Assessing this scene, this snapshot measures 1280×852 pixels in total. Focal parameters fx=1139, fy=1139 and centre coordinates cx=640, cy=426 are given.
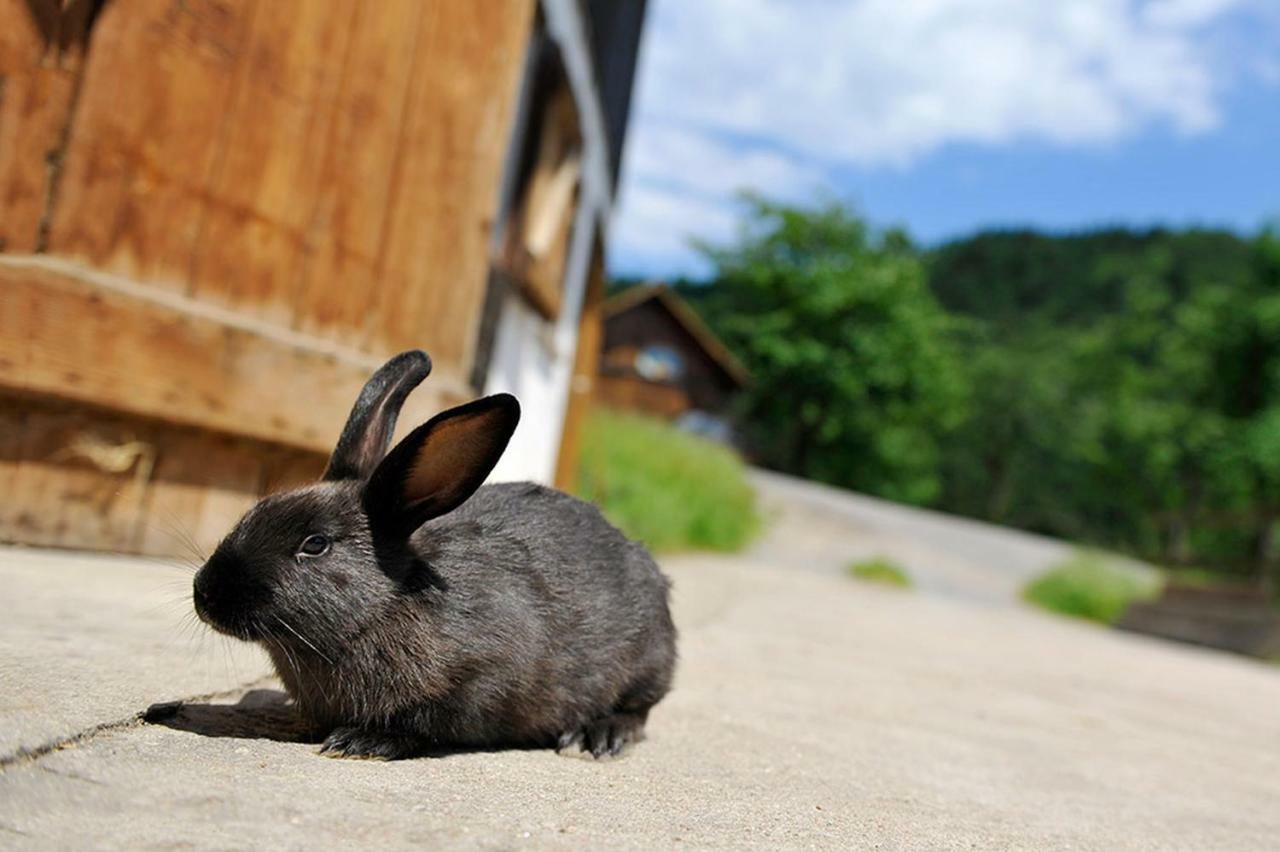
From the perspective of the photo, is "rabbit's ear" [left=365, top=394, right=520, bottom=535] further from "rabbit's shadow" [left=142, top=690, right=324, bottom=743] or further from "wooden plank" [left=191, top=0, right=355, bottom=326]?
"wooden plank" [left=191, top=0, right=355, bottom=326]

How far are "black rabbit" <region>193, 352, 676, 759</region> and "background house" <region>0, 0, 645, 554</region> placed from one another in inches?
66.8

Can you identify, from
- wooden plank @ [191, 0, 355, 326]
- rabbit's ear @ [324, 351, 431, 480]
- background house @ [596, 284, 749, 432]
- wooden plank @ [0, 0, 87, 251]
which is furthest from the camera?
background house @ [596, 284, 749, 432]

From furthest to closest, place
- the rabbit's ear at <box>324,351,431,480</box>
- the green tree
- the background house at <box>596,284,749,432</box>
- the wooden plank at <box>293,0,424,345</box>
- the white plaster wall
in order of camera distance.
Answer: the green tree
the background house at <box>596,284,749,432</box>
the white plaster wall
the wooden plank at <box>293,0,424,345</box>
the rabbit's ear at <box>324,351,431,480</box>

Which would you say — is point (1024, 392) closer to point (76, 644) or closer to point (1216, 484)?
point (1216, 484)

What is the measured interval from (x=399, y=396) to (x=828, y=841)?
3.64 ft

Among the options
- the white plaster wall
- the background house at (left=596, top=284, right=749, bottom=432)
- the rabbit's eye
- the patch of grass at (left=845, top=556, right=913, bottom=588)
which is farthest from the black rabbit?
the background house at (left=596, top=284, right=749, bottom=432)

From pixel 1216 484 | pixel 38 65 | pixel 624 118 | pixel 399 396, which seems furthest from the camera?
pixel 1216 484

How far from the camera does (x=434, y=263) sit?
14.6 ft

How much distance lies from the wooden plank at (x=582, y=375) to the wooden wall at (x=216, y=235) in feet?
14.9

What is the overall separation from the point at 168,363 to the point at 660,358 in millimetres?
32808

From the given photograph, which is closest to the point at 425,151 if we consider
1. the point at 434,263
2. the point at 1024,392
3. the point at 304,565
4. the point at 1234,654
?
the point at 434,263

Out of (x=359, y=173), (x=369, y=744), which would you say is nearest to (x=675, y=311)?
(x=359, y=173)

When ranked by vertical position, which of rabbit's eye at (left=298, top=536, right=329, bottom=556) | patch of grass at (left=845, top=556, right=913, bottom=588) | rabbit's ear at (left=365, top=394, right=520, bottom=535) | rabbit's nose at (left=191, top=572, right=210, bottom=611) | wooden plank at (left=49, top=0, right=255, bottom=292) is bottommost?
patch of grass at (left=845, top=556, right=913, bottom=588)

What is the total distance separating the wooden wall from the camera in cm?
336
